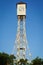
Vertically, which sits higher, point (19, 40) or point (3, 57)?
point (19, 40)

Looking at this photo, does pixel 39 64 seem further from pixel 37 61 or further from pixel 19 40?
pixel 19 40

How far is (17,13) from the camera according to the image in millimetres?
85875

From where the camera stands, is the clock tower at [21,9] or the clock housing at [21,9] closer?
the clock tower at [21,9]

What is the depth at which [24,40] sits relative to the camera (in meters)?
82.3

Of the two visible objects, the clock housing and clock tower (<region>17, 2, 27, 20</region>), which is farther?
the clock housing

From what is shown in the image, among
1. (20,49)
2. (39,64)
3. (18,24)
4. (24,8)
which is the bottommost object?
(39,64)

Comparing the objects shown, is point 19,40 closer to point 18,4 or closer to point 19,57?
point 19,57

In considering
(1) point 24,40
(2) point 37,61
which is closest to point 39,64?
(2) point 37,61

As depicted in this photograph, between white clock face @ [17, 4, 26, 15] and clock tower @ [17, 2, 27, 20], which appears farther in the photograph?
white clock face @ [17, 4, 26, 15]

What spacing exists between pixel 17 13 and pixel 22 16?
2229 millimetres

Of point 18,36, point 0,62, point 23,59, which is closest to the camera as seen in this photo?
point 0,62

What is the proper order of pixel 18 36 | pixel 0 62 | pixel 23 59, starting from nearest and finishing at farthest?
1. pixel 0 62
2. pixel 23 59
3. pixel 18 36

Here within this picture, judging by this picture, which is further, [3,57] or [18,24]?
[18,24]

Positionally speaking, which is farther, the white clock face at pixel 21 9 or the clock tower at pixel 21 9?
the white clock face at pixel 21 9
